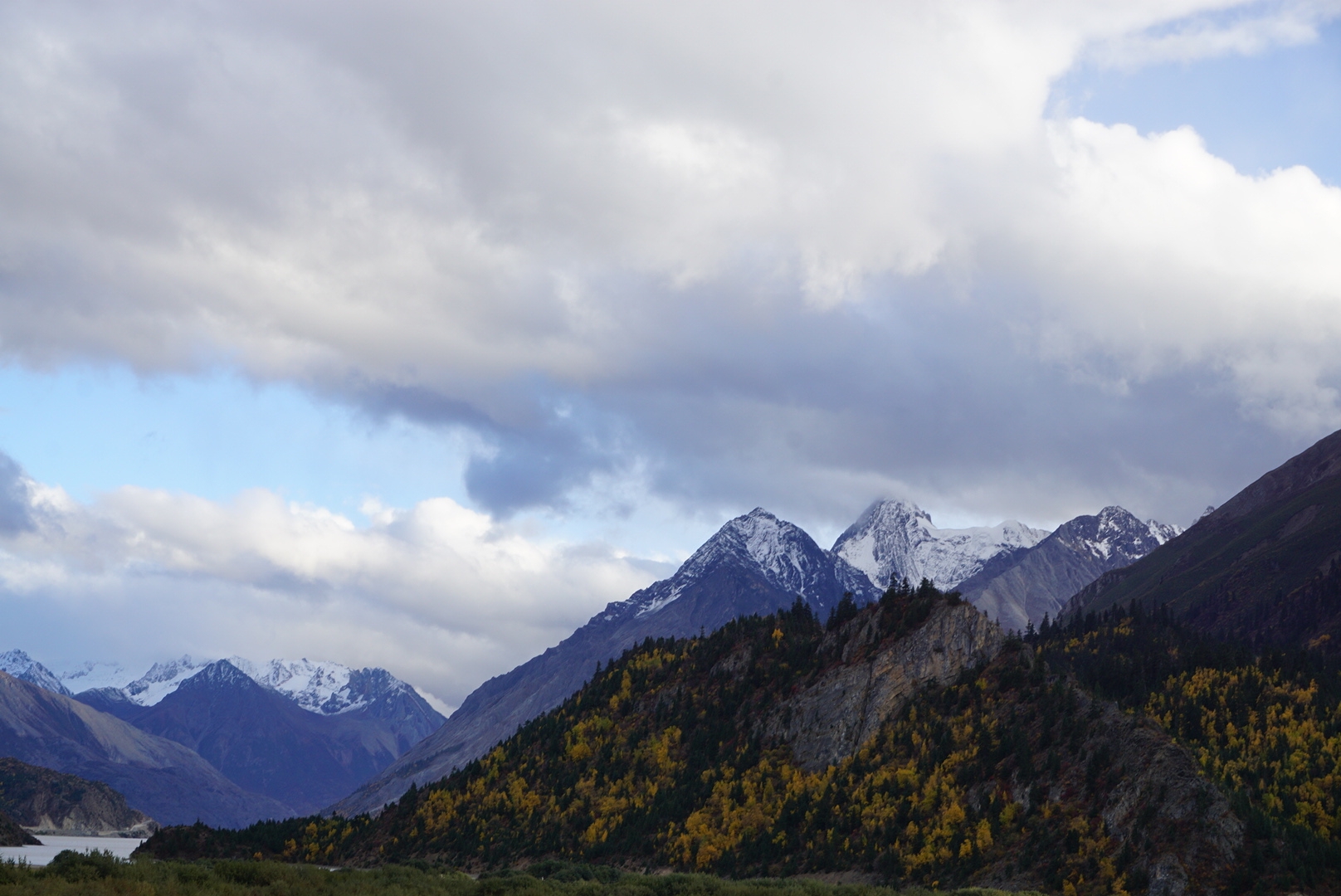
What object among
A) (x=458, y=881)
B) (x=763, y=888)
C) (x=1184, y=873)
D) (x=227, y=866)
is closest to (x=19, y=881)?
(x=227, y=866)

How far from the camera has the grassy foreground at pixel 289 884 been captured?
6506 cm

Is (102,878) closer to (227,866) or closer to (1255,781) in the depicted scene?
(227,866)

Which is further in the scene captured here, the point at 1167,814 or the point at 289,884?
the point at 1167,814

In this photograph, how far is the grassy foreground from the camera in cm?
6506

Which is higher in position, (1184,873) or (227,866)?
(227,866)

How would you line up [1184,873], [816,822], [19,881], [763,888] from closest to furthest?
1. [19,881]
2. [763,888]
3. [1184,873]
4. [816,822]

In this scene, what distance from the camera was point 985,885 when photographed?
160875mm

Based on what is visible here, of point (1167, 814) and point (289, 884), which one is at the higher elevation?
point (289, 884)

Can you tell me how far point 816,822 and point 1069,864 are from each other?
171 ft

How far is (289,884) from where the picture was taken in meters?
73.4

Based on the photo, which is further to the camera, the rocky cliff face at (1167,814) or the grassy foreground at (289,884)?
the rocky cliff face at (1167,814)

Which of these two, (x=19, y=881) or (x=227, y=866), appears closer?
(x=19, y=881)

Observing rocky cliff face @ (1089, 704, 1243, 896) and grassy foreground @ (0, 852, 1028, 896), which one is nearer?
grassy foreground @ (0, 852, 1028, 896)

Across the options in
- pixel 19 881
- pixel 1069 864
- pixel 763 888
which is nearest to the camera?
pixel 19 881
